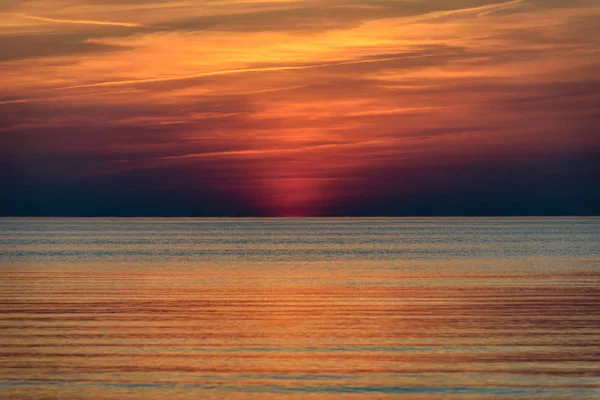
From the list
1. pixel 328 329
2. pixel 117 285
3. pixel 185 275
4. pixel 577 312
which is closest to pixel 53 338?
pixel 328 329

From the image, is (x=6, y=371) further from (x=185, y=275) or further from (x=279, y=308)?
(x=185, y=275)

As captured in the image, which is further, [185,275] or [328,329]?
[185,275]

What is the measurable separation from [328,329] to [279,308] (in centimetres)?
458

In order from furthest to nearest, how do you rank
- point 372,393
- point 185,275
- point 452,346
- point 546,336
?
point 185,275 < point 546,336 < point 452,346 < point 372,393

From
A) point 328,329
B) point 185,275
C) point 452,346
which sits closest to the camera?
point 452,346

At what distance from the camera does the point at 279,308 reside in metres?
25.0

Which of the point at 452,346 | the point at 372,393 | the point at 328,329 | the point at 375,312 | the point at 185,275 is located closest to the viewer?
the point at 372,393

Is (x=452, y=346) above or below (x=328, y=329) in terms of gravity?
below

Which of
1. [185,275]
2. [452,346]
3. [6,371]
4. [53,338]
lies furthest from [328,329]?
[185,275]

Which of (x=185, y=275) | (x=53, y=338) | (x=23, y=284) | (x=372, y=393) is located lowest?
(x=372, y=393)

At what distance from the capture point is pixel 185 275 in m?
40.1

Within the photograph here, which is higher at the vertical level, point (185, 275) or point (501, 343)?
point (185, 275)

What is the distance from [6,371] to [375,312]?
10.7 metres

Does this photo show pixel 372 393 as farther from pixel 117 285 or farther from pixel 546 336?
pixel 117 285
